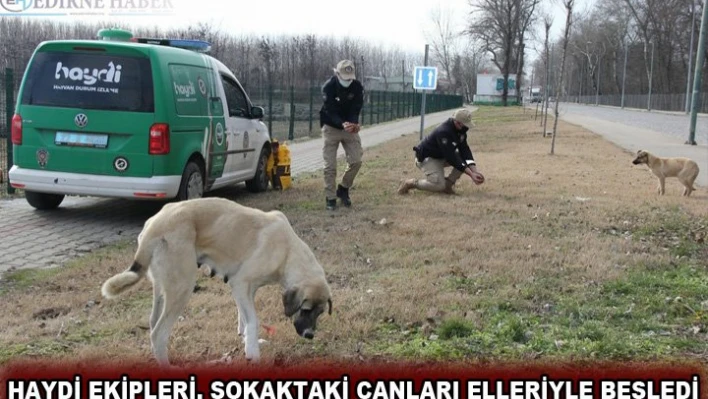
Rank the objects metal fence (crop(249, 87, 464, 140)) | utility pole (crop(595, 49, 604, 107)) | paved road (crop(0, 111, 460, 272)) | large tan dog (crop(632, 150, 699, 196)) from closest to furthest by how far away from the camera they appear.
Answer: paved road (crop(0, 111, 460, 272)) < large tan dog (crop(632, 150, 699, 196)) < metal fence (crop(249, 87, 464, 140)) < utility pole (crop(595, 49, 604, 107))

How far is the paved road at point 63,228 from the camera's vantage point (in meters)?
6.38

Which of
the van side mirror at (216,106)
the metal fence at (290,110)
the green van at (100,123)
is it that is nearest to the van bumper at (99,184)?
the green van at (100,123)

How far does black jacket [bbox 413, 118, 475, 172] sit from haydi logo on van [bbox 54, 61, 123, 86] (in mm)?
4644

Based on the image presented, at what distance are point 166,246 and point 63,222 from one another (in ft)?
16.8

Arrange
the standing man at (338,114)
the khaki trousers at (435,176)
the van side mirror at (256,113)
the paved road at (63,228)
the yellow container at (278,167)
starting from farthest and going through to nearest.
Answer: the yellow container at (278,167)
the van side mirror at (256,113)
the khaki trousers at (435,176)
the standing man at (338,114)
the paved road at (63,228)

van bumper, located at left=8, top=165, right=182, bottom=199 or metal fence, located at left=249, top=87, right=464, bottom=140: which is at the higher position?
metal fence, located at left=249, top=87, right=464, bottom=140

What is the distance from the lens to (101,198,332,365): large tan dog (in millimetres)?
3480

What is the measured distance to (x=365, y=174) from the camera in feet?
41.7

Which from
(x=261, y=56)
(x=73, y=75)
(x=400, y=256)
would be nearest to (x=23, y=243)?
(x=73, y=75)

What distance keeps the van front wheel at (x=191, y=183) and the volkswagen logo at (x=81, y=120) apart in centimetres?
124

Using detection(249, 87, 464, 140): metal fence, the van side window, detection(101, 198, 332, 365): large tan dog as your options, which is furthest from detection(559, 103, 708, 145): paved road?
detection(101, 198, 332, 365): large tan dog

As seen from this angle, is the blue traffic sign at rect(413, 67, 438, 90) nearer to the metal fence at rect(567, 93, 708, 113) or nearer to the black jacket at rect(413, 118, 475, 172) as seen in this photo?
the black jacket at rect(413, 118, 475, 172)

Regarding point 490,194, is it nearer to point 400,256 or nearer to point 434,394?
point 400,256

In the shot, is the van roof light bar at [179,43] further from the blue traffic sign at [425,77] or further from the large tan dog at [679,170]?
the blue traffic sign at [425,77]
